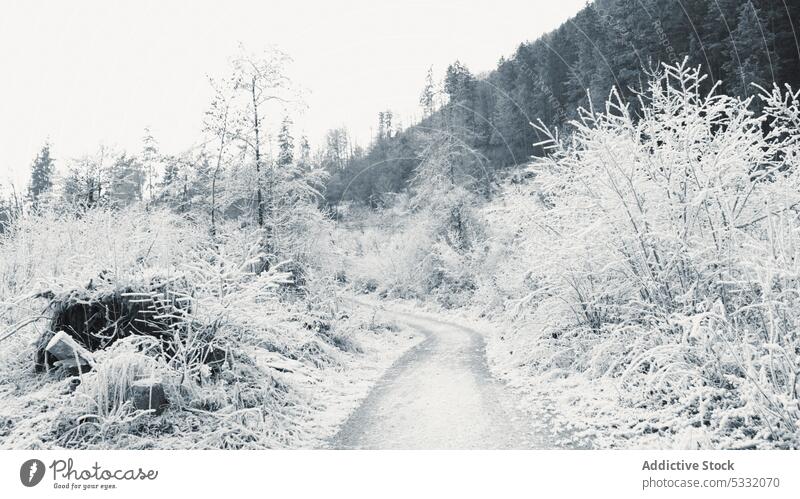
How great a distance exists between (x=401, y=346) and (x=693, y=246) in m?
7.70

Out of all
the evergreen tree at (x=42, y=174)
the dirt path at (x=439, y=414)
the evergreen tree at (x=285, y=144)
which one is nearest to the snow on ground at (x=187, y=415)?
the dirt path at (x=439, y=414)

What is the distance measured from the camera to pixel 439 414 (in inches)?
181

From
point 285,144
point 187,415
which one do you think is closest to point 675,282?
point 187,415

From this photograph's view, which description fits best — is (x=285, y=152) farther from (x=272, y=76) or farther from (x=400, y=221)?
(x=400, y=221)

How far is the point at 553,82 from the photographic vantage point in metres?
38.8

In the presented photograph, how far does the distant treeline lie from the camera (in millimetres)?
21359

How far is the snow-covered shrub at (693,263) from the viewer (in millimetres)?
3119

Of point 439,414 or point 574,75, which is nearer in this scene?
point 439,414

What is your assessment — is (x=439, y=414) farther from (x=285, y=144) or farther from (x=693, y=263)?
(x=285, y=144)
